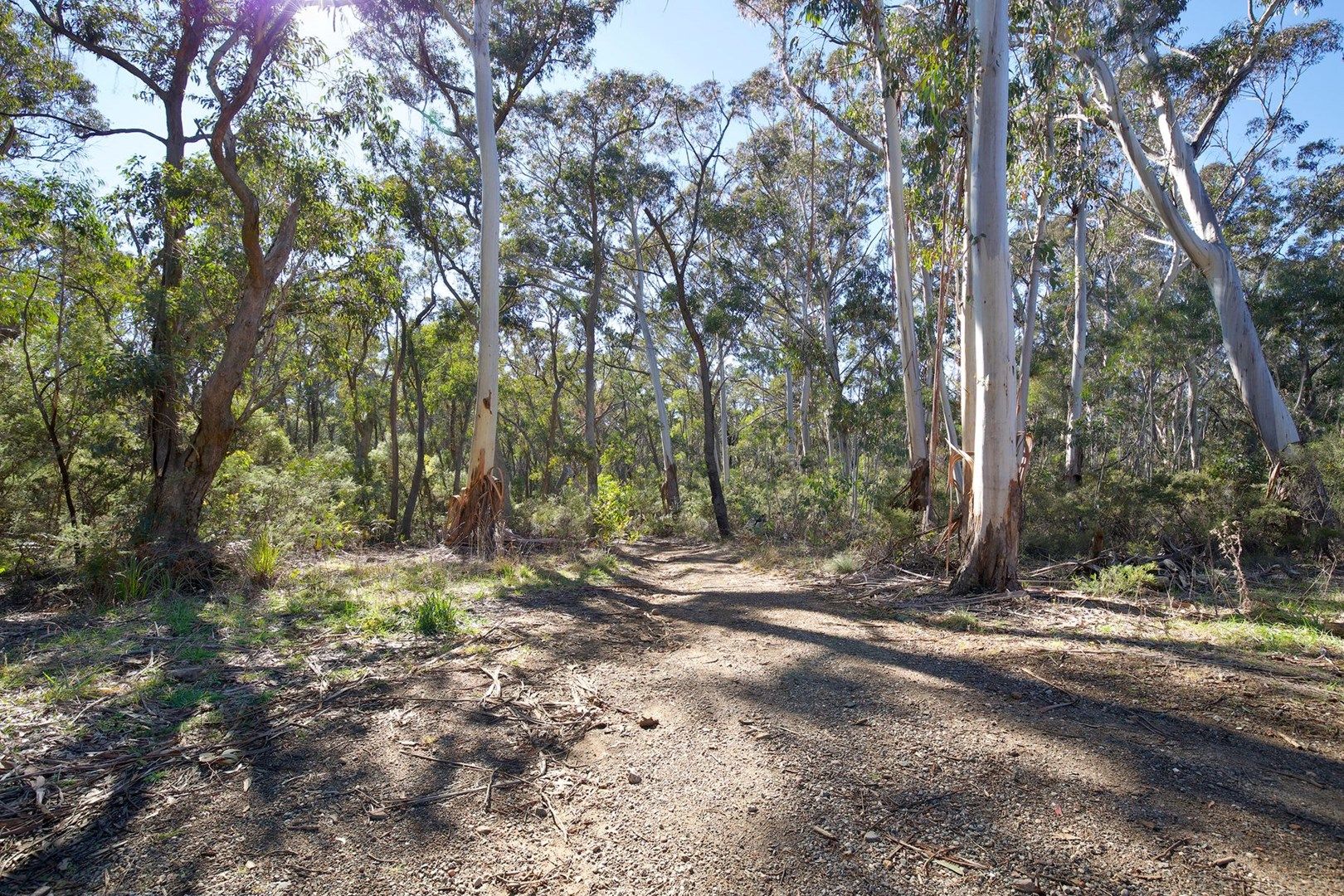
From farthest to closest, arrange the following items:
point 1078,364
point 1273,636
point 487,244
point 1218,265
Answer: point 1078,364 < point 1218,265 < point 487,244 < point 1273,636

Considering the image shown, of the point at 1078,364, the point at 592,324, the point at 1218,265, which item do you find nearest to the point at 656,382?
the point at 592,324

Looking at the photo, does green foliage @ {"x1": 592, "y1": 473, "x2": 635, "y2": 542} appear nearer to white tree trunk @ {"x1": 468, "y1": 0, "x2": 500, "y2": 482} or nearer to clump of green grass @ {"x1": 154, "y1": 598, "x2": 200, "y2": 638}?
white tree trunk @ {"x1": 468, "y1": 0, "x2": 500, "y2": 482}

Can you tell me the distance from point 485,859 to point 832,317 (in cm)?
1892

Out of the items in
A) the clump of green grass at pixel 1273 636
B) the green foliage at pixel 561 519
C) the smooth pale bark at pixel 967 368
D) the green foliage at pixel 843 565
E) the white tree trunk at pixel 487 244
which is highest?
the white tree trunk at pixel 487 244

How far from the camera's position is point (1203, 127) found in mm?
11812

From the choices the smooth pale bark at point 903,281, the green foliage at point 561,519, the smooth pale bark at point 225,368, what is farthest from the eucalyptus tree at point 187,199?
the smooth pale bark at point 903,281

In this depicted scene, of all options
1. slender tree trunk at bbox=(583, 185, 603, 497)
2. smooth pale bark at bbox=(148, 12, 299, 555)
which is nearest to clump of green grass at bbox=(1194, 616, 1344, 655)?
smooth pale bark at bbox=(148, 12, 299, 555)

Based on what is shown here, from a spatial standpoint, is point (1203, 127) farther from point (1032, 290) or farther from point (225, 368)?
point (225, 368)

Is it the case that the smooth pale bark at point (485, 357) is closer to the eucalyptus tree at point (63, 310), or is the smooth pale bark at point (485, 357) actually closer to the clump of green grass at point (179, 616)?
the clump of green grass at point (179, 616)

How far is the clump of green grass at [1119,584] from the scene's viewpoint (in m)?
5.25

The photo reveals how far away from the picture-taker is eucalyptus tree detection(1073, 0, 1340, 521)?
9.95 metres

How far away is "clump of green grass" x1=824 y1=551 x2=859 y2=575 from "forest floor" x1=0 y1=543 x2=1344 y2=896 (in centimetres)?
285

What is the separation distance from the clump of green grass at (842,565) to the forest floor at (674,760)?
2.85 m

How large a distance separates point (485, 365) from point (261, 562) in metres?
4.46
